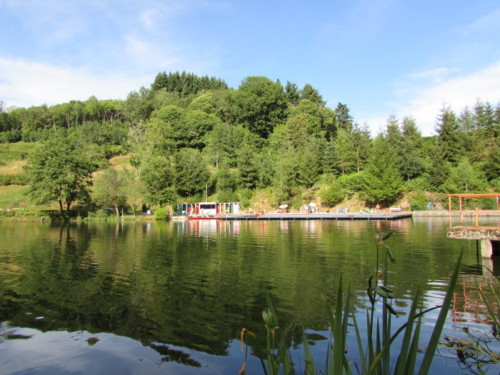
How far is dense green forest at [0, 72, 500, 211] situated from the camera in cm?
5278

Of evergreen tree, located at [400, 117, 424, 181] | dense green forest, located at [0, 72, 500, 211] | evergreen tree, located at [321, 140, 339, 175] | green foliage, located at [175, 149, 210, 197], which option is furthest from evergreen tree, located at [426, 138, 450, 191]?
green foliage, located at [175, 149, 210, 197]

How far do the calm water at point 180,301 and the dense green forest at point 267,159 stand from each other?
35.5 m

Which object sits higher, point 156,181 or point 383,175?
point 383,175

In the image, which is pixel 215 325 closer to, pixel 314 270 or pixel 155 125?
pixel 314 270

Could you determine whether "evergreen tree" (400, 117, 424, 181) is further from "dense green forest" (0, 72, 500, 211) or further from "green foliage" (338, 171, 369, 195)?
"green foliage" (338, 171, 369, 195)

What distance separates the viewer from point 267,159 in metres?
64.9

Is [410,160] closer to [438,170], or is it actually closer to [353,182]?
[438,170]

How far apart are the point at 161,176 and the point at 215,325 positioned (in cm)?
5119

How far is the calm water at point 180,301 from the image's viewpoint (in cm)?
733

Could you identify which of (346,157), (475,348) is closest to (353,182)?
(346,157)

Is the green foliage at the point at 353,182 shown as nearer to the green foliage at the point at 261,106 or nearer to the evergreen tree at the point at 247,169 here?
the evergreen tree at the point at 247,169

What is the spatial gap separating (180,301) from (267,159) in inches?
2162

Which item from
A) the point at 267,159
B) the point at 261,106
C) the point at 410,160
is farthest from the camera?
the point at 261,106

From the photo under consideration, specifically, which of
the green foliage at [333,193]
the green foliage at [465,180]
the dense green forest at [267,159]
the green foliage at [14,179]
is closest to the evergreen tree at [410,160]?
the dense green forest at [267,159]
